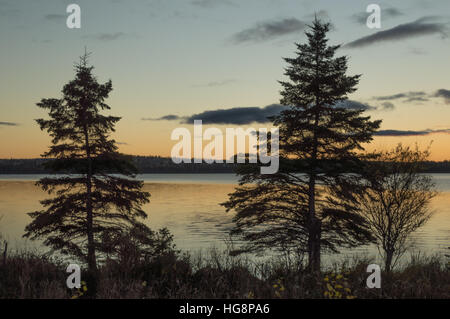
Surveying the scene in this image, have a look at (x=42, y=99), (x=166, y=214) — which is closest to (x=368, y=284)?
(x=42, y=99)

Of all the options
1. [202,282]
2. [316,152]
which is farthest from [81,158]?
[202,282]

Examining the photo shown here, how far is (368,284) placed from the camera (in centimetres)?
759

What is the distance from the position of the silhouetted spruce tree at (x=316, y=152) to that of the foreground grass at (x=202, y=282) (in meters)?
18.0

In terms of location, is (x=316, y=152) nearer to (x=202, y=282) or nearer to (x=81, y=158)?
(x=81, y=158)

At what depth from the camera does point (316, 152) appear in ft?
90.2

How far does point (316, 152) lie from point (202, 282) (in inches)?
829

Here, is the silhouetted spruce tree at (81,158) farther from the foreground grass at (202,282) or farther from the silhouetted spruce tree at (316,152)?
the foreground grass at (202,282)

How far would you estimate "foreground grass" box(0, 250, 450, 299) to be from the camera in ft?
22.5

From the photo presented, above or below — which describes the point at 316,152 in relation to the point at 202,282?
above

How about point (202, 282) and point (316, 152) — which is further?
point (316, 152)

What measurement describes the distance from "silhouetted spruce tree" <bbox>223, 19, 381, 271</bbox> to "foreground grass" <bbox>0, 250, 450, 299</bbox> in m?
18.0

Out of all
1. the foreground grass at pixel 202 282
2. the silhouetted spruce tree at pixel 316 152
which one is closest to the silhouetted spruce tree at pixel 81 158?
the silhouetted spruce tree at pixel 316 152

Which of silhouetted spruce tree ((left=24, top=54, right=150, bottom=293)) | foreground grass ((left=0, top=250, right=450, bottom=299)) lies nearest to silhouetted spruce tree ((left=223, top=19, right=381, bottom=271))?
silhouetted spruce tree ((left=24, top=54, right=150, bottom=293))

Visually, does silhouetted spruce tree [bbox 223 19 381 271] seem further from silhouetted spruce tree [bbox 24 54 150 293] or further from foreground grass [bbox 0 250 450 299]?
foreground grass [bbox 0 250 450 299]
